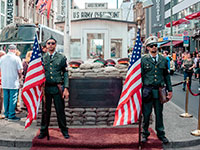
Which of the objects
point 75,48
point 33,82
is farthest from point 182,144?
point 75,48

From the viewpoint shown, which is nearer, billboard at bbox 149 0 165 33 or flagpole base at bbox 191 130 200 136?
flagpole base at bbox 191 130 200 136

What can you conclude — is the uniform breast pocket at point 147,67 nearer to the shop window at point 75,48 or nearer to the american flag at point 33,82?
the american flag at point 33,82

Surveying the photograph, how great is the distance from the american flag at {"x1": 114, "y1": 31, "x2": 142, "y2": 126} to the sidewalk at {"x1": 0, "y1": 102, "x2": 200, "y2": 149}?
1001 millimetres

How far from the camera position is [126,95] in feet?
17.9

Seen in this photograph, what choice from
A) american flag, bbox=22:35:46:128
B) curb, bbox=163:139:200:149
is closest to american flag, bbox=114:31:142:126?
curb, bbox=163:139:200:149

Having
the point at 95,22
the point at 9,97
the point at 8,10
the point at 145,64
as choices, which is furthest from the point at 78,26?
the point at 8,10

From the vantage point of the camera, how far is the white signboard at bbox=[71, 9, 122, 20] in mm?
13438

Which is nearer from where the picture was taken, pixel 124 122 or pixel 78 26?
pixel 124 122

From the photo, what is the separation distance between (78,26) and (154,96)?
6.86 meters

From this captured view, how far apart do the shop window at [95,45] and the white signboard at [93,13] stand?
2183 mm

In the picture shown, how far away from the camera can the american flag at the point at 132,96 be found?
5.40m

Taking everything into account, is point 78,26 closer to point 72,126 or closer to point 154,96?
point 72,126

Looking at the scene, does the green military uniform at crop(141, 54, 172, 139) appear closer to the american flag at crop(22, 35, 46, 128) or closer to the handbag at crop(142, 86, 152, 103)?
the handbag at crop(142, 86, 152, 103)

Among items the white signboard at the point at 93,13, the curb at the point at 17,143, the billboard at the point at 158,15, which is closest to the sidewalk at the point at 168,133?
the curb at the point at 17,143
